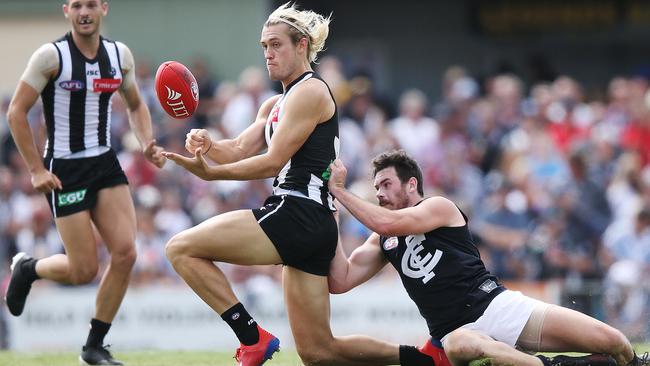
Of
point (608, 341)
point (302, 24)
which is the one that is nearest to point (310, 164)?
point (302, 24)

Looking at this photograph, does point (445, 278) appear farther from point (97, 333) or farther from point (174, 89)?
point (97, 333)

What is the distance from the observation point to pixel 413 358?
806cm

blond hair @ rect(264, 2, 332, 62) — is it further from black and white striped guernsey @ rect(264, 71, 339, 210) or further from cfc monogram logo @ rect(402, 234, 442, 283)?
cfc monogram logo @ rect(402, 234, 442, 283)

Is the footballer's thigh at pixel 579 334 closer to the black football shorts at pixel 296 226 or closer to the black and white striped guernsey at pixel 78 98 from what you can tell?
the black football shorts at pixel 296 226

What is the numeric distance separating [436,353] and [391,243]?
78cm

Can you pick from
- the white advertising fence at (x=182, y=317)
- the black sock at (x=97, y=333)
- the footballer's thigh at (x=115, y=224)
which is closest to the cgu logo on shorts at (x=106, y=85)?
the footballer's thigh at (x=115, y=224)

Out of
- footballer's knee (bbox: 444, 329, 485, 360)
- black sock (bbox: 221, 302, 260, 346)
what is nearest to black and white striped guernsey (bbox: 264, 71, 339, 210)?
black sock (bbox: 221, 302, 260, 346)

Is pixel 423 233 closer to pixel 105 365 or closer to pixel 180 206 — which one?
pixel 105 365

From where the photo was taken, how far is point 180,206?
14383 mm

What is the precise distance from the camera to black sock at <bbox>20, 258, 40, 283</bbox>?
8891 mm

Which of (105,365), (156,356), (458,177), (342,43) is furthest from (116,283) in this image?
(342,43)

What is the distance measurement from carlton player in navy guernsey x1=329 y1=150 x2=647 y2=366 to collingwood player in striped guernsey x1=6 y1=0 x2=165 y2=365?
1.78 m

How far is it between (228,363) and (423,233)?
189cm

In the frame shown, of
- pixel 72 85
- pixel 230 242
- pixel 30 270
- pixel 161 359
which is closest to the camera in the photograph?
pixel 230 242
